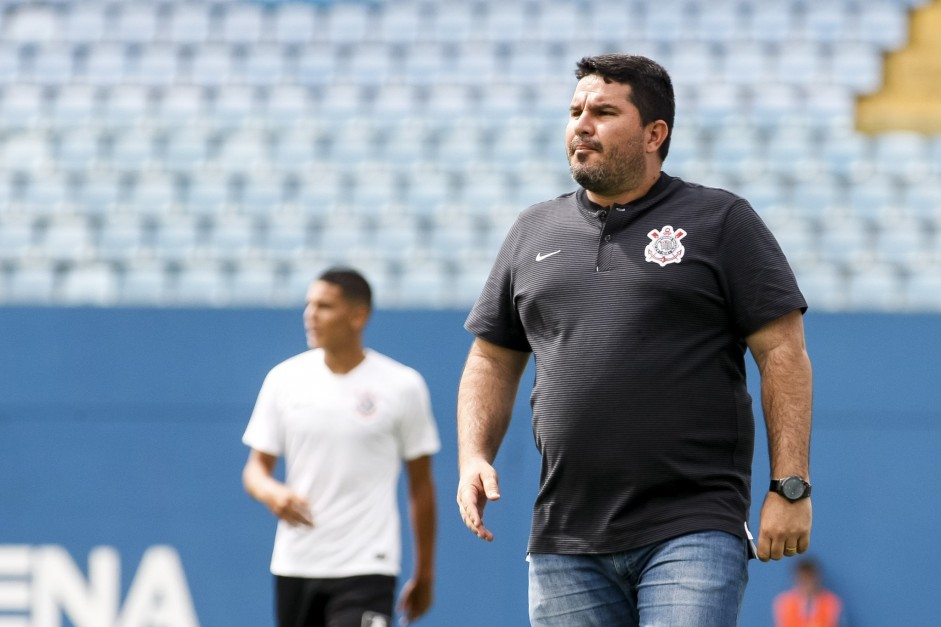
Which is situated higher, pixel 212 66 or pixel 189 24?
pixel 189 24

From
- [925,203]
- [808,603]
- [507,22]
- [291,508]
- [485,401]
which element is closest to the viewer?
[485,401]

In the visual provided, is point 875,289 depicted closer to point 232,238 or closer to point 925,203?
point 925,203

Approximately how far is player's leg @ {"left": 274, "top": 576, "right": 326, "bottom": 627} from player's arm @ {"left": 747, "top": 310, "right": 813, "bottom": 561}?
2.36 m

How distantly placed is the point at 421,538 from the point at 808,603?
119 inches

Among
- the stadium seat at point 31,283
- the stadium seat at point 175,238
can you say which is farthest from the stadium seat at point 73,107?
the stadium seat at point 31,283

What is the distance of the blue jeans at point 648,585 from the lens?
9.21 ft

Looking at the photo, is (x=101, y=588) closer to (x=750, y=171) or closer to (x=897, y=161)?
(x=750, y=171)

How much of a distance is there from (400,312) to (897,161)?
13.2 ft

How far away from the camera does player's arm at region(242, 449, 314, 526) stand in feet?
15.5

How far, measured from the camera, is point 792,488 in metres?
2.84

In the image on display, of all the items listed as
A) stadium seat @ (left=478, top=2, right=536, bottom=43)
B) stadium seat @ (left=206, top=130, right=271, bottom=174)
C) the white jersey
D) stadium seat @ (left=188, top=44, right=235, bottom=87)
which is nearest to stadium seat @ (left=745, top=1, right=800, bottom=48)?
stadium seat @ (left=478, top=2, right=536, bottom=43)

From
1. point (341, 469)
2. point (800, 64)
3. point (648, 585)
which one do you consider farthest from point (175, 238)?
point (648, 585)

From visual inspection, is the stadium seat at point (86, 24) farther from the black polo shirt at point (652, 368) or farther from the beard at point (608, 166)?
the black polo shirt at point (652, 368)

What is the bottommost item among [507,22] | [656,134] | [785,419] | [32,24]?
[785,419]
